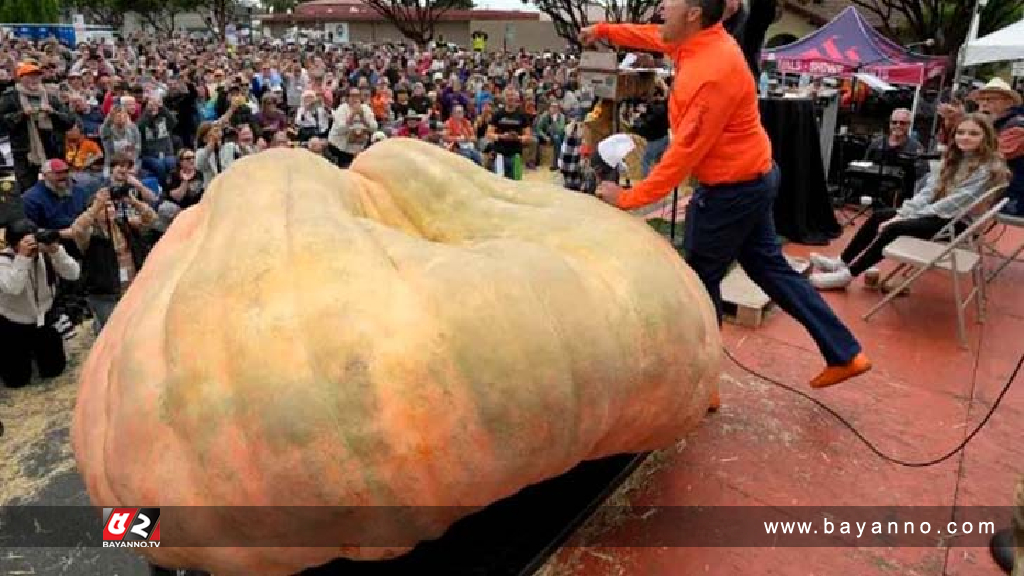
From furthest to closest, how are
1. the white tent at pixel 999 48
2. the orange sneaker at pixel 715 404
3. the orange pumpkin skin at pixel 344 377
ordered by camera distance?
the white tent at pixel 999 48, the orange sneaker at pixel 715 404, the orange pumpkin skin at pixel 344 377

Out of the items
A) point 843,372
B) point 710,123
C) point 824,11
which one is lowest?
point 843,372

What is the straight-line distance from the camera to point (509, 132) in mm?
13133

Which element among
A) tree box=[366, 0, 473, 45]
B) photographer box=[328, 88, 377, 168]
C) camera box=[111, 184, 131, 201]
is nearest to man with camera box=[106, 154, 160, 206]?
camera box=[111, 184, 131, 201]

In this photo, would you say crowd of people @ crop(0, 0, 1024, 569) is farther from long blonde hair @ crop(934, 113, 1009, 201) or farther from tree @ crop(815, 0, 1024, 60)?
tree @ crop(815, 0, 1024, 60)

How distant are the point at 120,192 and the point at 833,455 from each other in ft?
20.2

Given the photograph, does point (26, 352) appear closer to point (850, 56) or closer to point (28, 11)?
point (850, 56)

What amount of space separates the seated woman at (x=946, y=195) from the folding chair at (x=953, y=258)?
122 millimetres

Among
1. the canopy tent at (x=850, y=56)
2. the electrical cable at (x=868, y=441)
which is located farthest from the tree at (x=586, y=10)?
the electrical cable at (x=868, y=441)

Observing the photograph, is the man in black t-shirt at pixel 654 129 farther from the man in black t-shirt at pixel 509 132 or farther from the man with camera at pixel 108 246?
the man with camera at pixel 108 246

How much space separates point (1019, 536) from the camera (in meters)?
2.02

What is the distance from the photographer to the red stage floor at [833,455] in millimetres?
2559

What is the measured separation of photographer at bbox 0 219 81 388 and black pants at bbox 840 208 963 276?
19.4 ft

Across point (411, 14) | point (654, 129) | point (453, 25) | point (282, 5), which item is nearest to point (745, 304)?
point (654, 129)

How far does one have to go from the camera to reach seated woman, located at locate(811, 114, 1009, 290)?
17.4 feet
